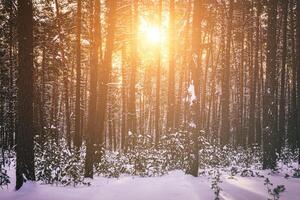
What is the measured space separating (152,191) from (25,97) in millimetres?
4190

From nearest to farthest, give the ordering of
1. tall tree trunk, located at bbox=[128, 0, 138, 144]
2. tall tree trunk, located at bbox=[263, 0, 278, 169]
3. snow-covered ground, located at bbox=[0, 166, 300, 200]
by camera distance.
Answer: snow-covered ground, located at bbox=[0, 166, 300, 200] < tall tree trunk, located at bbox=[263, 0, 278, 169] < tall tree trunk, located at bbox=[128, 0, 138, 144]

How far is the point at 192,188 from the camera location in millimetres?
10203

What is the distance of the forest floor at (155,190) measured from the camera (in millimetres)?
9219

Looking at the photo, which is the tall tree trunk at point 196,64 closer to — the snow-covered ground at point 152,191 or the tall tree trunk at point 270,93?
the snow-covered ground at point 152,191

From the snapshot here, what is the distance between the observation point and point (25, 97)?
10125 millimetres

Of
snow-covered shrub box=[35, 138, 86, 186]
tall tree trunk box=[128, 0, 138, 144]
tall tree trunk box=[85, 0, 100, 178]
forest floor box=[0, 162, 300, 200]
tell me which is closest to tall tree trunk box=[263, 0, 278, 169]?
forest floor box=[0, 162, 300, 200]

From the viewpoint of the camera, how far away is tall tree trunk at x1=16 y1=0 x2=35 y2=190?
10.1 meters

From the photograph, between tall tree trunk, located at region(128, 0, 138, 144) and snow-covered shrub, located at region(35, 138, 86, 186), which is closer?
snow-covered shrub, located at region(35, 138, 86, 186)

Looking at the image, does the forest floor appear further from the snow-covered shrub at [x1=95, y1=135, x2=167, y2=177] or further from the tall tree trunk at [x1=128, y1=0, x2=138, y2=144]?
the tall tree trunk at [x1=128, y1=0, x2=138, y2=144]

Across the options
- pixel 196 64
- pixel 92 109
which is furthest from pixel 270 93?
pixel 92 109

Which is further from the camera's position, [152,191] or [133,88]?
[133,88]

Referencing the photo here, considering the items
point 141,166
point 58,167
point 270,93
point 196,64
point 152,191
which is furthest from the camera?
point 270,93

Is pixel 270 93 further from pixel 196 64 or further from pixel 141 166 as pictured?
pixel 141 166

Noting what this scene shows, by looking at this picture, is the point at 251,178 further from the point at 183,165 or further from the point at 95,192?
the point at 95,192
